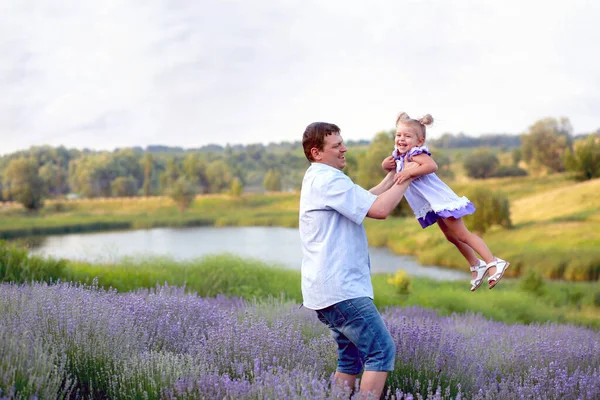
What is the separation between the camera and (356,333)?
2934 mm

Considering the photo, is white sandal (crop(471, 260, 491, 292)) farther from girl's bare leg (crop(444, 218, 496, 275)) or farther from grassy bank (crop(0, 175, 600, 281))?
grassy bank (crop(0, 175, 600, 281))

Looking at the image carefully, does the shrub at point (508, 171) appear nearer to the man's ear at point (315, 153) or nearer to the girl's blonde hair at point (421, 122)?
the girl's blonde hair at point (421, 122)

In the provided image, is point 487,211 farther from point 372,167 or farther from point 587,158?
point 587,158

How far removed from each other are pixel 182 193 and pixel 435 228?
549 inches

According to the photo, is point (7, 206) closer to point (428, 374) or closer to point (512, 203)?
point (512, 203)

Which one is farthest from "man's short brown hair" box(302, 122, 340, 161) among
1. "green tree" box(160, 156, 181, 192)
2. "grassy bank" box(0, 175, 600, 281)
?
"green tree" box(160, 156, 181, 192)

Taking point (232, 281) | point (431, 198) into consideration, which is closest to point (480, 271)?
point (431, 198)

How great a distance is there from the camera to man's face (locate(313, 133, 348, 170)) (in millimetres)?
3061

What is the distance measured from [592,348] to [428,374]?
1.73 metres

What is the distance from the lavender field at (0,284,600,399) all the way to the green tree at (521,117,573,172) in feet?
118

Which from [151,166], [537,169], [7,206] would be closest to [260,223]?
[151,166]

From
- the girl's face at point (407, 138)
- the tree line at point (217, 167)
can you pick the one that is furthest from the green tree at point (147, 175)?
the girl's face at point (407, 138)

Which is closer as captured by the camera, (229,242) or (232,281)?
(232,281)

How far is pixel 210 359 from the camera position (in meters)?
3.44
